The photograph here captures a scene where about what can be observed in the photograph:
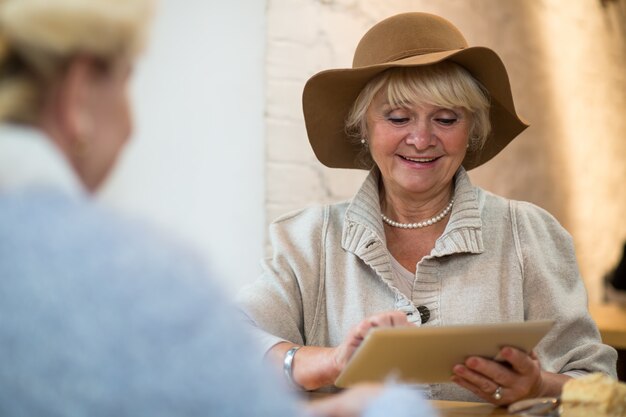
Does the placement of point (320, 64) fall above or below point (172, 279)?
above

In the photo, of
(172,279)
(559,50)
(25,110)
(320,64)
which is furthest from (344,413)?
(559,50)

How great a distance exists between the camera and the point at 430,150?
2010 mm

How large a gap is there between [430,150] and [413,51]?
0.80ft

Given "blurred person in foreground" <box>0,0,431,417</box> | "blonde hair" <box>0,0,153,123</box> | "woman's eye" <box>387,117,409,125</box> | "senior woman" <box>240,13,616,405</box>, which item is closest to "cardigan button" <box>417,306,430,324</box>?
"senior woman" <box>240,13,616,405</box>

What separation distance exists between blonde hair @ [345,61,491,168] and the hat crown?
4 cm

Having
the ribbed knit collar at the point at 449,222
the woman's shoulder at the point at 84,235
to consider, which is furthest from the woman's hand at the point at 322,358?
the woman's shoulder at the point at 84,235

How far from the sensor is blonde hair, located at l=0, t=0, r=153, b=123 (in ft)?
2.36

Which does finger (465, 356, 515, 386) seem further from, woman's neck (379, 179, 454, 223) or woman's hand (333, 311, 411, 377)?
woman's neck (379, 179, 454, 223)

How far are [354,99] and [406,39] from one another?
0.74ft

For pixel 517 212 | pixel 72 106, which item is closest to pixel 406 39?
pixel 517 212

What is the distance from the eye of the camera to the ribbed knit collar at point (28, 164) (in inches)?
27.8

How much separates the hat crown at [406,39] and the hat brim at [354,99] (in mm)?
35

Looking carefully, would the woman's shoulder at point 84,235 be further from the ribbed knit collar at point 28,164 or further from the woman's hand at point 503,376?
the woman's hand at point 503,376

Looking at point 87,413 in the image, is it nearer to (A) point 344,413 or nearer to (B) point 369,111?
(A) point 344,413
